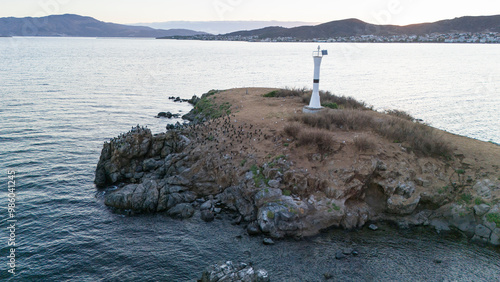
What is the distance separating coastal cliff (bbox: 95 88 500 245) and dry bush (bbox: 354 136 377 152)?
0.09 m

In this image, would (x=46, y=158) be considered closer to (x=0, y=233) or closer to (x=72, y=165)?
(x=72, y=165)

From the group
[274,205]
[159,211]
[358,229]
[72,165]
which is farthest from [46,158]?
[358,229]

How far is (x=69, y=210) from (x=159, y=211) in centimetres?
633

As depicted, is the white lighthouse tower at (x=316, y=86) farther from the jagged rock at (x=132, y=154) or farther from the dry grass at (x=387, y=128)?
the jagged rock at (x=132, y=154)

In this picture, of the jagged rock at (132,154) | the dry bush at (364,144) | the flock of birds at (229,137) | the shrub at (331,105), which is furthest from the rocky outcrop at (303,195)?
the shrub at (331,105)

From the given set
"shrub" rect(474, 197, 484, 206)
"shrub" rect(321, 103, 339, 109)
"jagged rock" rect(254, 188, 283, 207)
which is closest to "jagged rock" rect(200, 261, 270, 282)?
"jagged rock" rect(254, 188, 283, 207)

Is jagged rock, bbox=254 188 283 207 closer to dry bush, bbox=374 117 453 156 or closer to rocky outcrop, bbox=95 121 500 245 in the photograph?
rocky outcrop, bbox=95 121 500 245

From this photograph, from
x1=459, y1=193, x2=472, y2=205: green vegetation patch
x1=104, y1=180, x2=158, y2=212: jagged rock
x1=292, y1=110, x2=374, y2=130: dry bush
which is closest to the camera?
x1=459, y1=193, x2=472, y2=205: green vegetation patch

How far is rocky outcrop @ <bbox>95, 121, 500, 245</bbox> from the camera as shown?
21.3m

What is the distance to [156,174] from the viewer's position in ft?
89.5

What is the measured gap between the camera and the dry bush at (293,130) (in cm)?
2734

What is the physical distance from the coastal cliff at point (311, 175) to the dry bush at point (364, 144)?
0.31 feet

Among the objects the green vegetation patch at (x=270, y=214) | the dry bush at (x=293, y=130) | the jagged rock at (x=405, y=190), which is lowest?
the green vegetation patch at (x=270, y=214)

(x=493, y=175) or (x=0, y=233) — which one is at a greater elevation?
(x=493, y=175)
